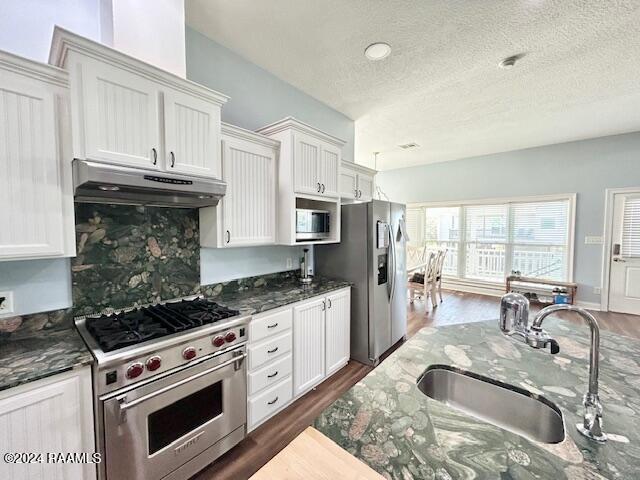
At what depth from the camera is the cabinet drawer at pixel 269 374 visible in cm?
187

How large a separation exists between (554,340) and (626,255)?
549 centimetres

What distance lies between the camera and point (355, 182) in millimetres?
3396

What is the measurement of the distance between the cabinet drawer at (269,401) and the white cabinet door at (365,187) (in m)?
2.32

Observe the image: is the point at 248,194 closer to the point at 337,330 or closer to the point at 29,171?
the point at 29,171

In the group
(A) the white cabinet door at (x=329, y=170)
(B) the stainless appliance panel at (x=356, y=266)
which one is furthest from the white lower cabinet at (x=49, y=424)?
(B) the stainless appliance panel at (x=356, y=266)

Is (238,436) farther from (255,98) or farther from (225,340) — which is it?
(255,98)

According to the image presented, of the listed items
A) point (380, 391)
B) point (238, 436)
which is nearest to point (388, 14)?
point (380, 391)

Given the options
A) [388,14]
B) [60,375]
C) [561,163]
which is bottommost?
[60,375]

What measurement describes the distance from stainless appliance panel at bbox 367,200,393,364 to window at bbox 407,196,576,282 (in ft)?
12.9

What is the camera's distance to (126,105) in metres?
1.44

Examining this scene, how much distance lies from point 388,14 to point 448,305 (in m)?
4.54

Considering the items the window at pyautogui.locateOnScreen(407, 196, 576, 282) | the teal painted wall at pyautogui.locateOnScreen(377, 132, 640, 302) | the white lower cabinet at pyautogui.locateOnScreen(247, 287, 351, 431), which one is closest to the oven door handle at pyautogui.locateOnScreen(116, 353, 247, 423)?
the white lower cabinet at pyautogui.locateOnScreen(247, 287, 351, 431)

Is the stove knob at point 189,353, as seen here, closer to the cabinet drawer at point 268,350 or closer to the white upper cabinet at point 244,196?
the cabinet drawer at point 268,350

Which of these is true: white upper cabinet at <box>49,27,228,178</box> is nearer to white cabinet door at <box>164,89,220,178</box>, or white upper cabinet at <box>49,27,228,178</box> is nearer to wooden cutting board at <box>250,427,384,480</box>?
white cabinet door at <box>164,89,220,178</box>
